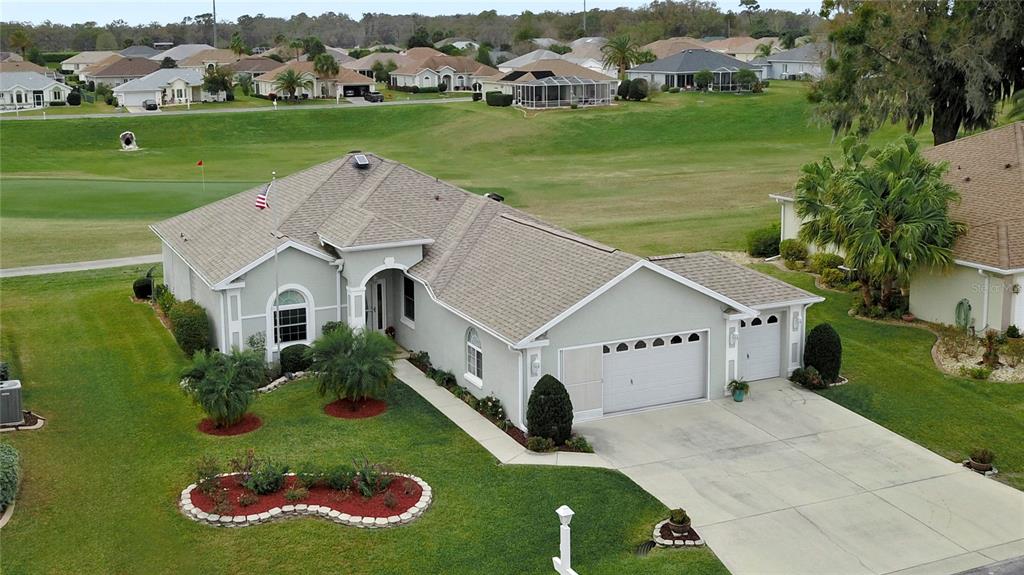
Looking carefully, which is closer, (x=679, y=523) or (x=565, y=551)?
(x=565, y=551)

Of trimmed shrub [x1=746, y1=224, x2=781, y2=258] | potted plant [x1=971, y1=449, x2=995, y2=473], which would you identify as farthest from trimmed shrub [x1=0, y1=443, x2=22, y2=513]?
trimmed shrub [x1=746, y1=224, x2=781, y2=258]

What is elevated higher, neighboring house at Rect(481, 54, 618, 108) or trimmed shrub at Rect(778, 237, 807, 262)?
neighboring house at Rect(481, 54, 618, 108)

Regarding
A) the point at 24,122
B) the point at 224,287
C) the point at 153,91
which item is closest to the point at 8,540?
the point at 224,287

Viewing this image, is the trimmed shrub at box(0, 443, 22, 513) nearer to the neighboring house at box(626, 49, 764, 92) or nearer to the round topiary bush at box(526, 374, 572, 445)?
the round topiary bush at box(526, 374, 572, 445)

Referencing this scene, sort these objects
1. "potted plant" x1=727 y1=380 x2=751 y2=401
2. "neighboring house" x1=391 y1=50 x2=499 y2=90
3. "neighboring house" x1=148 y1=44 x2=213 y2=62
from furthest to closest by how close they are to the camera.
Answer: "neighboring house" x1=148 y1=44 x2=213 y2=62
"neighboring house" x1=391 y1=50 x2=499 y2=90
"potted plant" x1=727 y1=380 x2=751 y2=401

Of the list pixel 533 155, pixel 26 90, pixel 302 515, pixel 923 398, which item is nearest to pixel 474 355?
pixel 302 515

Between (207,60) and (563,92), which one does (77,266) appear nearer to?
(563,92)
